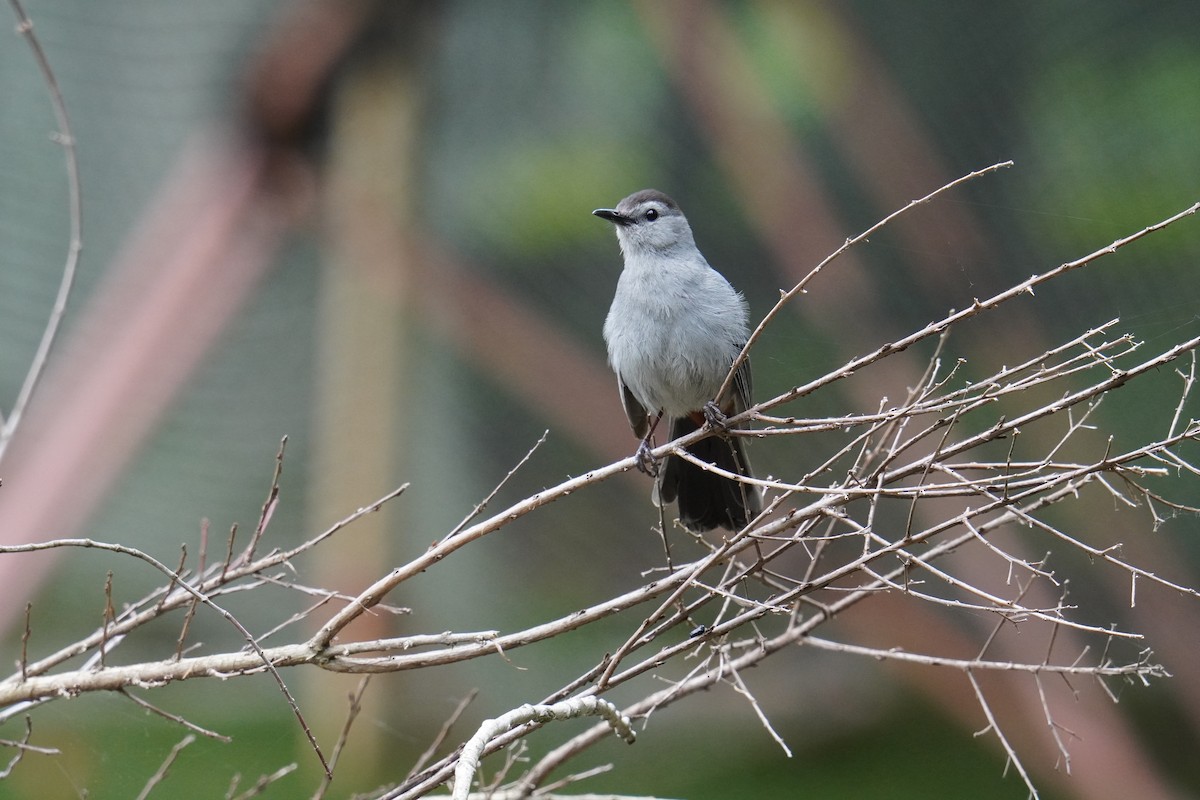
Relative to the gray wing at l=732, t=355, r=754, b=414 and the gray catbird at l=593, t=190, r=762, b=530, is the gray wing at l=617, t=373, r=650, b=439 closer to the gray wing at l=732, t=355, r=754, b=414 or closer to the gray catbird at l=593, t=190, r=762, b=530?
the gray catbird at l=593, t=190, r=762, b=530

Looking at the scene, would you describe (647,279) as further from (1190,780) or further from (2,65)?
(2,65)

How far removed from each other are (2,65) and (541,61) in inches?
98.5

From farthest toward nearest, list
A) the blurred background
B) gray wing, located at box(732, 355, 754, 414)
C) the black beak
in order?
1. the blurred background
2. the black beak
3. gray wing, located at box(732, 355, 754, 414)

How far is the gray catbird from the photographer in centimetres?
324

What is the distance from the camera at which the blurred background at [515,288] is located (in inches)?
154

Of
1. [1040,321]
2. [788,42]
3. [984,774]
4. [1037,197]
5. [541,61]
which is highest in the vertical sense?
[541,61]

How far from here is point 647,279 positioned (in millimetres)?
3416

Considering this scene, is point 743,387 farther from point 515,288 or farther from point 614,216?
point 515,288

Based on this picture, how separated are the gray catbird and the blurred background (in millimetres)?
282

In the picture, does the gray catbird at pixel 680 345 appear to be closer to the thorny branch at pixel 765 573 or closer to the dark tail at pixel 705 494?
the dark tail at pixel 705 494

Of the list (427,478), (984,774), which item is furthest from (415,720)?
(984,774)

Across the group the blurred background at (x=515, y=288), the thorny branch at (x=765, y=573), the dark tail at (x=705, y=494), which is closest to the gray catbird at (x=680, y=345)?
the dark tail at (x=705, y=494)

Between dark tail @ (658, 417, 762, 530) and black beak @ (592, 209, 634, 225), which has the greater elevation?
black beak @ (592, 209, 634, 225)

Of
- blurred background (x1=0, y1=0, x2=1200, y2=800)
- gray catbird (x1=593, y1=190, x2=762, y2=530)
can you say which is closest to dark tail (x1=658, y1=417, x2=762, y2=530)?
gray catbird (x1=593, y1=190, x2=762, y2=530)
